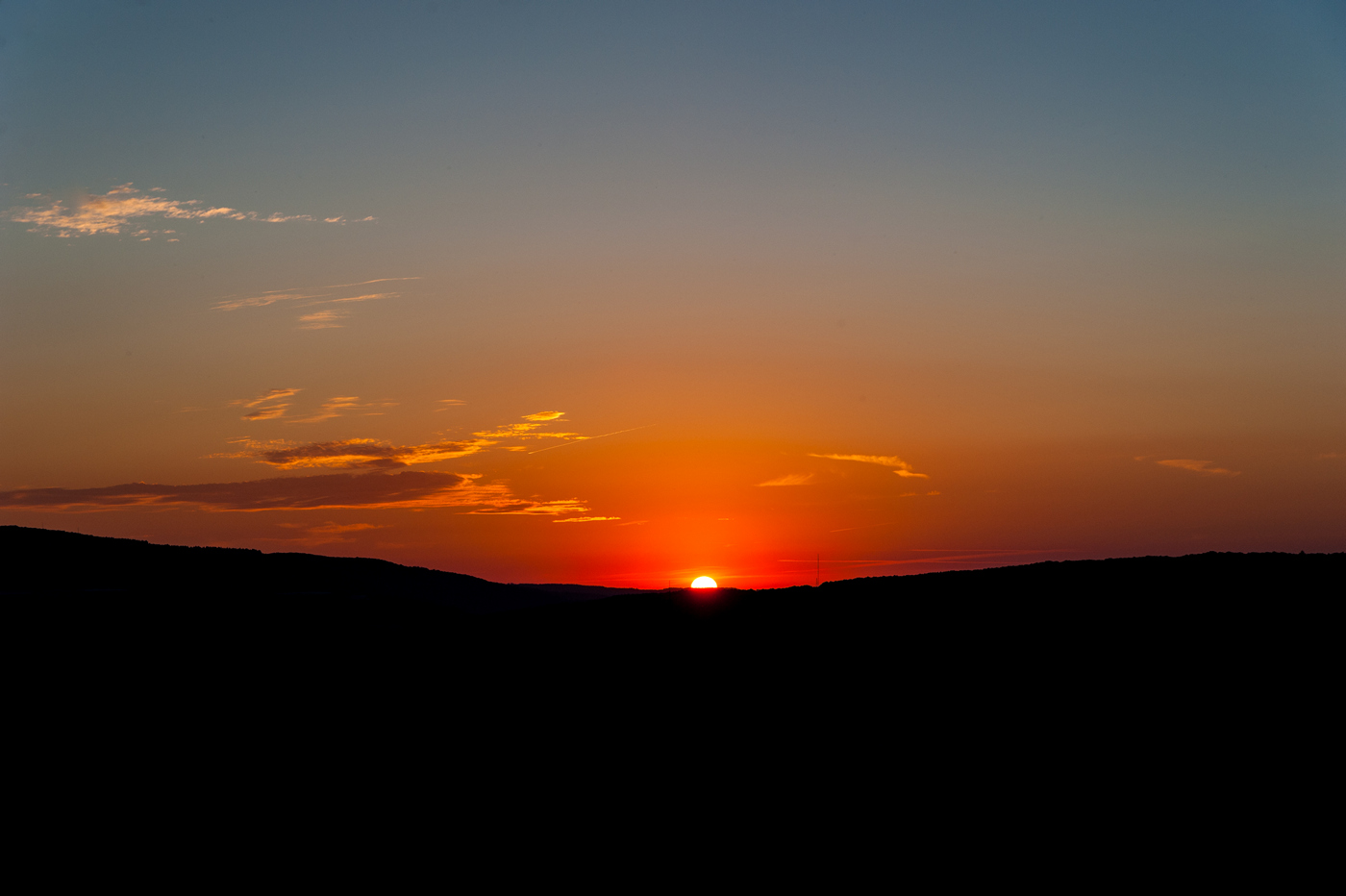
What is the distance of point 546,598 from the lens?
118 metres

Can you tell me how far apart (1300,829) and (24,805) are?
13.7 m

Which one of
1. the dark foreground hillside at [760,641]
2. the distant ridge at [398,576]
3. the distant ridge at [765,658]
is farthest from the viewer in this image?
the distant ridge at [398,576]

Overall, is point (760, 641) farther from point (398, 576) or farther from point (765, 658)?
point (398, 576)

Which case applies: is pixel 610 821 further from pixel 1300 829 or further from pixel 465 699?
pixel 1300 829

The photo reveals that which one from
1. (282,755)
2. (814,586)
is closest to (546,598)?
(814,586)

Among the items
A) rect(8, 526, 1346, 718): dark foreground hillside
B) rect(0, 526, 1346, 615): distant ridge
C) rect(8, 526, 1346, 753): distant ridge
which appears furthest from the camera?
rect(0, 526, 1346, 615): distant ridge

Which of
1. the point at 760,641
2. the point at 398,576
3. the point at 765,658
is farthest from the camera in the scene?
the point at 398,576

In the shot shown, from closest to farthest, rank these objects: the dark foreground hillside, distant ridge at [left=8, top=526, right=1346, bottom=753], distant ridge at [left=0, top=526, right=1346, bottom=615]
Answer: distant ridge at [left=8, top=526, right=1346, bottom=753] < the dark foreground hillside < distant ridge at [left=0, top=526, right=1346, bottom=615]

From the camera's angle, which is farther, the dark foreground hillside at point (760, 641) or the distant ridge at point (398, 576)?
the distant ridge at point (398, 576)

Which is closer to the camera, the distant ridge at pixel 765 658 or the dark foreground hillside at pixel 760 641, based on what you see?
the distant ridge at pixel 765 658

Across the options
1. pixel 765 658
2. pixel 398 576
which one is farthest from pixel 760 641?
pixel 398 576

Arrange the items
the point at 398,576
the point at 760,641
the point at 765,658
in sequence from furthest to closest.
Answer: the point at 398,576
the point at 760,641
the point at 765,658

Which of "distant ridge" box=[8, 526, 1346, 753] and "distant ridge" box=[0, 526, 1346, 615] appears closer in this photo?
"distant ridge" box=[8, 526, 1346, 753]

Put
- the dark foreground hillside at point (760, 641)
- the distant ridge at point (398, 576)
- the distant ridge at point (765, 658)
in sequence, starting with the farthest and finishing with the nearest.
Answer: the distant ridge at point (398, 576)
the dark foreground hillside at point (760, 641)
the distant ridge at point (765, 658)
